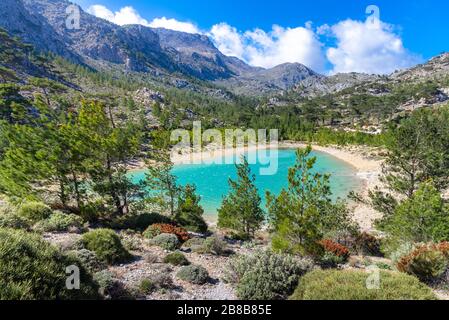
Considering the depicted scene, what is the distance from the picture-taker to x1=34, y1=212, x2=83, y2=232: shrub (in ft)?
51.4

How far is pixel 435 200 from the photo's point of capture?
58.1ft

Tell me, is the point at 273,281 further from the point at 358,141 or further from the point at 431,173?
the point at 358,141

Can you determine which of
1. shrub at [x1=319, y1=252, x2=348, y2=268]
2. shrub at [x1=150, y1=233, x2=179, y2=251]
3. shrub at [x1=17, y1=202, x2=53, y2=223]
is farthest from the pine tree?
shrub at [x1=319, y1=252, x2=348, y2=268]

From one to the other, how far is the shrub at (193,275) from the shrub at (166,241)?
385 centimetres

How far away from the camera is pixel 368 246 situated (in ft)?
67.1

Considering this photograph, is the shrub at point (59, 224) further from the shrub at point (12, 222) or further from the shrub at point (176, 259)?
the shrub at point (176, 259)

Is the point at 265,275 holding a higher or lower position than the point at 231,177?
higher

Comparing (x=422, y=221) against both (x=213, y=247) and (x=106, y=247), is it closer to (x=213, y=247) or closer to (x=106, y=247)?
(x=213, y=247)

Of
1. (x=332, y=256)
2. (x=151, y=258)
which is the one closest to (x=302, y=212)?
(x=332, y=256)

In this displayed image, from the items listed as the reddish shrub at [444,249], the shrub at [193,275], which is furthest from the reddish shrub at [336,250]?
the shrub at [193,275]

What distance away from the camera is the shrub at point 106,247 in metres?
12.3

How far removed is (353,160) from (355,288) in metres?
71.4

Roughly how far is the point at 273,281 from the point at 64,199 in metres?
16.7

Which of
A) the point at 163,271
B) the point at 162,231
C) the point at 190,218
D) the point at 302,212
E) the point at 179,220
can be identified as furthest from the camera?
the point at 179,220
